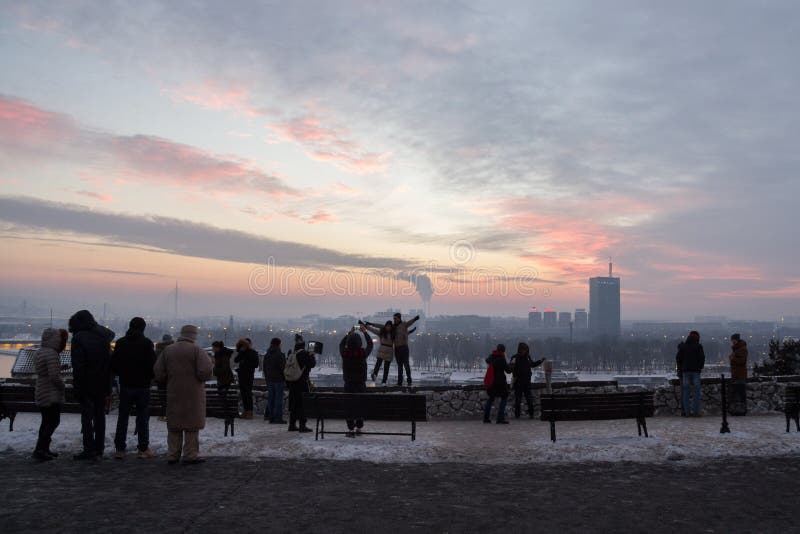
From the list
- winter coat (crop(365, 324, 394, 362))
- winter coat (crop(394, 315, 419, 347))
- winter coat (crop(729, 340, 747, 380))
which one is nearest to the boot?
winter coat (crop(365, 324, 394, 362))

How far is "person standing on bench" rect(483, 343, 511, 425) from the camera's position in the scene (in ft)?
47.7

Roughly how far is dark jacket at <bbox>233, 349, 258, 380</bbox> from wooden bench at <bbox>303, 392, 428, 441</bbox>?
402cm

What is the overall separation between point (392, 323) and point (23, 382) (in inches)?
460

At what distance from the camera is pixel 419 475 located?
29.5 ft

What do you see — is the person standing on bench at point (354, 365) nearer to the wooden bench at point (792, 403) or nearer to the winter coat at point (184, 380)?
the winter coat at point (184, 380)

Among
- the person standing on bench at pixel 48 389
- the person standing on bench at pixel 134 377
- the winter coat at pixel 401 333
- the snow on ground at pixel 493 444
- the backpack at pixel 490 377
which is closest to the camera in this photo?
the person standing on bench at pixel 48 389

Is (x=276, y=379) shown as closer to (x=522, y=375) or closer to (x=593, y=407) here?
(x=522, y=375)

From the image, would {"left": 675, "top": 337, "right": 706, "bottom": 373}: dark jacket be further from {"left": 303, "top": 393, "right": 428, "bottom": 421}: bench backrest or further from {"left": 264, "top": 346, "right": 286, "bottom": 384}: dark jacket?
{"left": 264, "top": 346, "right": 286, "bottom": 384}: dark jacket

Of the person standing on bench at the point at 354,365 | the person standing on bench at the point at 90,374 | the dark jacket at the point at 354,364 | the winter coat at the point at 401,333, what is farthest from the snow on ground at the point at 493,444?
the winter coat at the point at 401,333

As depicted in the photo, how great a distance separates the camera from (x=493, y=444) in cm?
1149

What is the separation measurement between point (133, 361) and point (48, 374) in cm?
125

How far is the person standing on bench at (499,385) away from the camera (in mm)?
14547

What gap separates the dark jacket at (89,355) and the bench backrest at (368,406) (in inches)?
136

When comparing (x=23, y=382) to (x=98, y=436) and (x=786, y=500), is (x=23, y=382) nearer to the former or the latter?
(x=98, y=436)
